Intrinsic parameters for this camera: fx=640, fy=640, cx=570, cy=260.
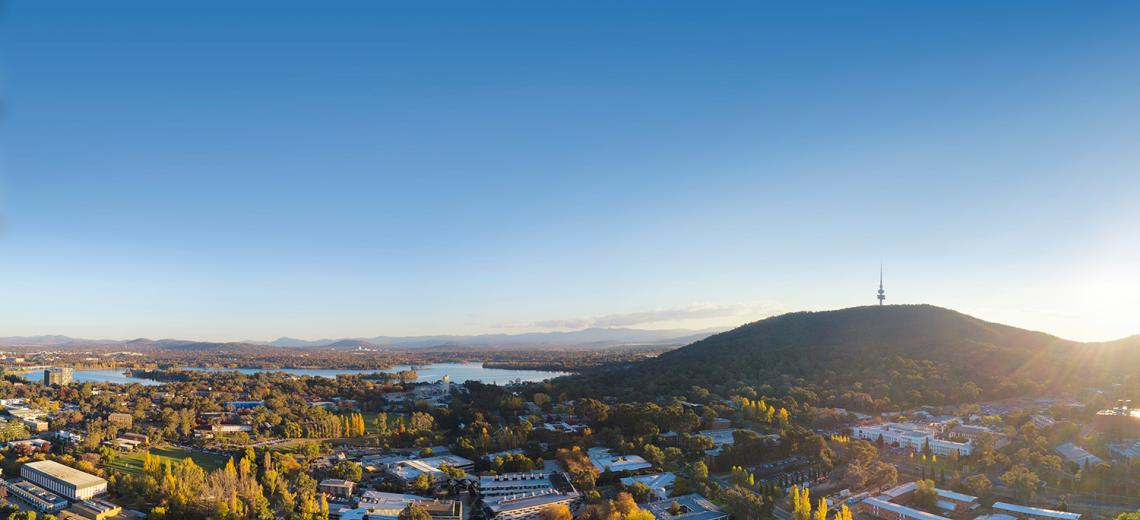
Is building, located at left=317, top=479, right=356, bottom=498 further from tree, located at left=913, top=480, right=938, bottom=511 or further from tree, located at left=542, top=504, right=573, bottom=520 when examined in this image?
tree, located at left=913, top=480, right=938, bottom=511

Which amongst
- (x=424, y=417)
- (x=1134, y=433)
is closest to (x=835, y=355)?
(x=1134, y=433)

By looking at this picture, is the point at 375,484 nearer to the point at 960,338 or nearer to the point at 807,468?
the point at 807,468

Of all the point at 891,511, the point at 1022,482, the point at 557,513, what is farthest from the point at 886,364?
the point at 557,513

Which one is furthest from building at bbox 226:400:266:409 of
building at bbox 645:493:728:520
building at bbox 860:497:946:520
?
building at bbox 860:497:946:520

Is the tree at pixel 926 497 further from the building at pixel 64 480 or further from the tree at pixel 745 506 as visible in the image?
the building at pixel 64 480

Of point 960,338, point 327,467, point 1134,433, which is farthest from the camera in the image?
point 960,338
